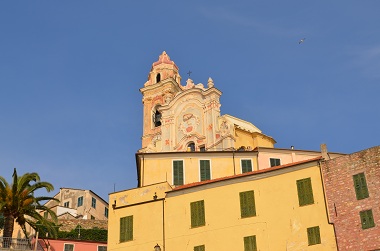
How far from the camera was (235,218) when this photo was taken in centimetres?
3603

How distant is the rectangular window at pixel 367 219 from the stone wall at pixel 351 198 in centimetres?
17

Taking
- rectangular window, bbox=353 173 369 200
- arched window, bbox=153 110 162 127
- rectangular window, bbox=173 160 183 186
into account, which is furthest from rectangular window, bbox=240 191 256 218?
arched window, bbox=153 110 162 127

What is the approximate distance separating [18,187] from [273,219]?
17134 mm

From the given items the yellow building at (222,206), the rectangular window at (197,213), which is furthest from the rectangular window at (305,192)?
the rectangular window at (197,213)

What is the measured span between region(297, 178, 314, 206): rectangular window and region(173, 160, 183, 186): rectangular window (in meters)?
12.8

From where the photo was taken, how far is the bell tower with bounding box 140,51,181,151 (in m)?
77.9

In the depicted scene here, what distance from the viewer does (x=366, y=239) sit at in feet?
104

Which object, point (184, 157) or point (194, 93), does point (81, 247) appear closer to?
point (184, 157)

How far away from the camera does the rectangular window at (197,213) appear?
36.8m

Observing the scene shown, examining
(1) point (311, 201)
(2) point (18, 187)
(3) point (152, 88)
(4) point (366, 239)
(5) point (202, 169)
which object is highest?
(3) point (152, 88)

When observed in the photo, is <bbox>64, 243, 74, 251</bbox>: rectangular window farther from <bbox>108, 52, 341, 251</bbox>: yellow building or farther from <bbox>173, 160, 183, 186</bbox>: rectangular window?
<bbox>173, 160, 183, 186</bbox>: rectangular window

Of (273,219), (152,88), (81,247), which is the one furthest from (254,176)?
(152,88)

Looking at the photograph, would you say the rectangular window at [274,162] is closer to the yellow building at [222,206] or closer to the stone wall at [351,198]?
the yellow building at [222,206]

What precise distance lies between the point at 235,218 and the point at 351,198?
286 inches
